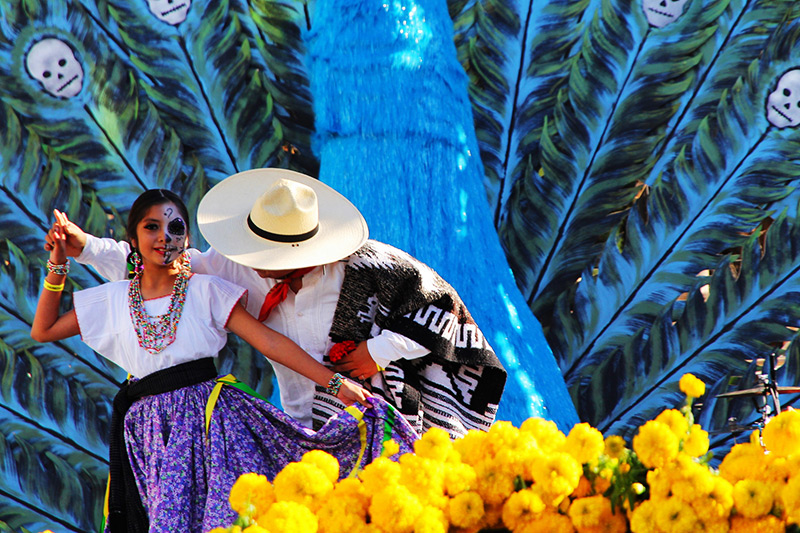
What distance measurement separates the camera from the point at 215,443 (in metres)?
1.62

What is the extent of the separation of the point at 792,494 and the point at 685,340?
1618 mm

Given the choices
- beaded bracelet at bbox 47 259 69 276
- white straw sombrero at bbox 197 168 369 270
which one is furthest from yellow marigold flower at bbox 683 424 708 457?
beaded bracelet at bbox 47 259 69 276

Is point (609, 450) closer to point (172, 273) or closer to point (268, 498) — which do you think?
point (268, 498)

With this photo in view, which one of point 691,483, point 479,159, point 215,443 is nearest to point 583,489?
point 691,483

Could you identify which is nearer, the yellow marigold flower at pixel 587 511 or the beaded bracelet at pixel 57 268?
the yellow marigold flower at pixel 587 511

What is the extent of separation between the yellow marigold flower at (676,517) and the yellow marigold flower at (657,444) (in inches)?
1.7

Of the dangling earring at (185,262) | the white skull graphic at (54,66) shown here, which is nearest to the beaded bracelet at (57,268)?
the dangling earring at (185,262)

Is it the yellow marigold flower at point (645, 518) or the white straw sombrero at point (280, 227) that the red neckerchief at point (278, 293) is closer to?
the white straw sombrero at point (280, 227)

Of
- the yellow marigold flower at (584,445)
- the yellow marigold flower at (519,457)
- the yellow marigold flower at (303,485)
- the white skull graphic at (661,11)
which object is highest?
the white skull graphic at (661,11)

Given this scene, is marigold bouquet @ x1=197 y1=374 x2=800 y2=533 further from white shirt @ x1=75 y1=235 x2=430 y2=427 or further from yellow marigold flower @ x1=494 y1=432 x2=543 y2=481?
white shirt @ x1=75 y1=235 x2=430 y2=427

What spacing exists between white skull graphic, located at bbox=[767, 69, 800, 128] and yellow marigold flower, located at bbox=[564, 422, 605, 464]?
5.57ft

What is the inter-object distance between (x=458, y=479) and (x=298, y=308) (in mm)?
939

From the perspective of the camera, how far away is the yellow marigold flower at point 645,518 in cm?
81

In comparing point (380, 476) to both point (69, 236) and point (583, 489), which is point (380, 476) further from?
point (69, 236)
